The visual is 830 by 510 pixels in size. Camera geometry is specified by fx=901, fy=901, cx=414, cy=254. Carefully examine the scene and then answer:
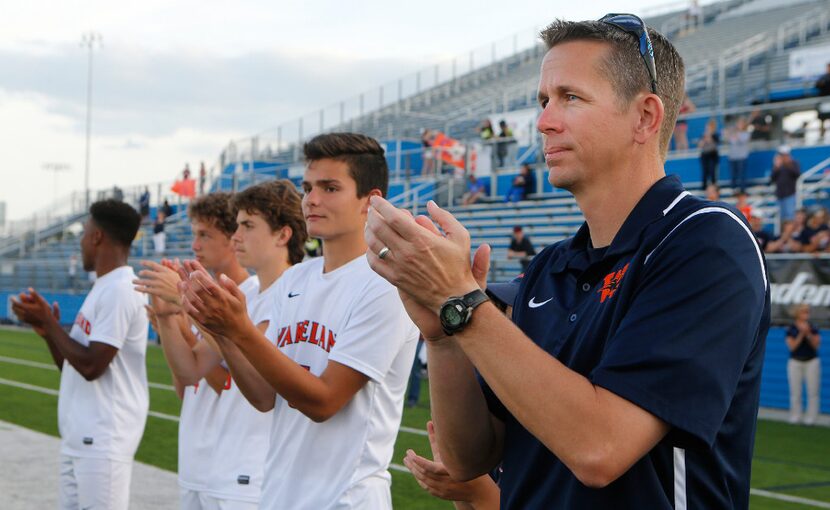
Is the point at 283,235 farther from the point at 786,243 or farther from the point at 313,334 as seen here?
the point at 786,243

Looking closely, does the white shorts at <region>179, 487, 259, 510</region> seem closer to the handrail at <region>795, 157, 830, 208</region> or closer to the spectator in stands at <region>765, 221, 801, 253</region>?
the spectator in stands at <region>765, 221, 801, 253</region>

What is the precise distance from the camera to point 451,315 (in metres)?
1.61

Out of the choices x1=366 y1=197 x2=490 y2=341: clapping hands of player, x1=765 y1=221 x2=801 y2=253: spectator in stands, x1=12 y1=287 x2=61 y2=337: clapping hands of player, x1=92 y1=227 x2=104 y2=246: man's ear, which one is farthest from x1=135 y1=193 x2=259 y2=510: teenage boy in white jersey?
x1=765 y1=221 x2=801 y2=253: spectator in stands

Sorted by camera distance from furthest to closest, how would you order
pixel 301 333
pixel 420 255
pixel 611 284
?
pixel 301 333 → pixel 611 284 → pixel 420 255

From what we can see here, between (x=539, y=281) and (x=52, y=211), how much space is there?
39.7 metres

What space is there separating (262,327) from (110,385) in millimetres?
1379

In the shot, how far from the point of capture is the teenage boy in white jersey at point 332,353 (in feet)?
9.57

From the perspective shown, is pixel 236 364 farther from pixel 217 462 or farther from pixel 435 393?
pixel 435 393

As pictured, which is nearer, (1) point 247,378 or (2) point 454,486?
(2) point 454,486

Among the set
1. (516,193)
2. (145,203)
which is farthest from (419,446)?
(145,203)

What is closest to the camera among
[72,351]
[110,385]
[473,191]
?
[72,351]

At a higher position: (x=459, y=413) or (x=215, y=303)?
(x=215, y=303)

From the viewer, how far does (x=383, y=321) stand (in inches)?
125

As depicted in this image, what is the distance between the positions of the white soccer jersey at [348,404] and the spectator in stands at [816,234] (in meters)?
10.9
